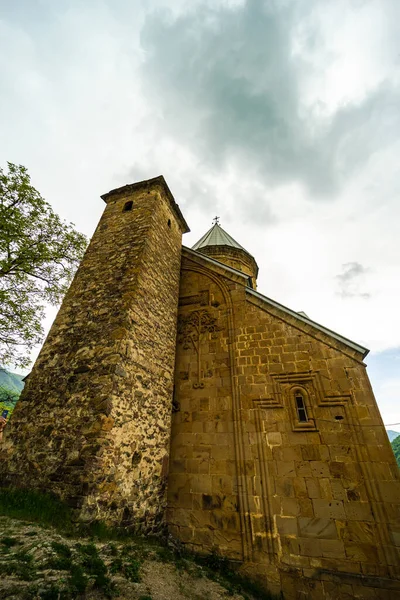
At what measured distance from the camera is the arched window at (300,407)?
639 centimetres

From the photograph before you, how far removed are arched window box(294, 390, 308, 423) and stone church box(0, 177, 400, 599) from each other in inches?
1.0

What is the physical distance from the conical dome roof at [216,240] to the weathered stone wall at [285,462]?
34.7 ft

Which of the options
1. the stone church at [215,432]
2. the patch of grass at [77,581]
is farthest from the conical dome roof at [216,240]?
the patch of grass at [77,581]

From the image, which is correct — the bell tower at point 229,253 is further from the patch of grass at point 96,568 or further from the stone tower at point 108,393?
the patch of grass at point 96,568

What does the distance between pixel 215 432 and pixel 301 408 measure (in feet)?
7.40

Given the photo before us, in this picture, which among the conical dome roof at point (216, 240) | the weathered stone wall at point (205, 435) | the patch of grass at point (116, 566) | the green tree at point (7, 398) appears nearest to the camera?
the patch of grass at point (116, 566)

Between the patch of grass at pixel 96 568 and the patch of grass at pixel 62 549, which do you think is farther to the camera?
the patch of grass at pixel 62 549

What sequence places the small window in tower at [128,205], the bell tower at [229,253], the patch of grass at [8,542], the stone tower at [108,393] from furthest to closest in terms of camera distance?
the bell tower at [229,253]
the small window in tower at [128,205]
the stone tower at [108,393]
the patch of grass at [8,542]

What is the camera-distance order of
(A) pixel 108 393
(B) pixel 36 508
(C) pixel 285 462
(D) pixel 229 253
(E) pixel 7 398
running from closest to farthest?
(B) pixel 36 508, (A) pixel 108 393, (C) pixel 285 462, (D) pixel 229 253, (E) pixel 7 398

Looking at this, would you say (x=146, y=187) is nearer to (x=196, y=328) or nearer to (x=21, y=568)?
(x=196, y=328)

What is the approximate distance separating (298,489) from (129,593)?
3.96 metres

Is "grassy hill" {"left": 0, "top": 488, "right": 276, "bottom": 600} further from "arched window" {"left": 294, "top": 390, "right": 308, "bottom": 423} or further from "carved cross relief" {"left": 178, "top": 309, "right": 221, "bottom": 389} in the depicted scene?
"carved cross relief" {"left": 178, "top": 309, "right": 221, "bottom": 389}

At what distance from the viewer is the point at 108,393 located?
5336 millimetres

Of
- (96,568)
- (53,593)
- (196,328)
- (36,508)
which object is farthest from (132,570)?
(196,328)
